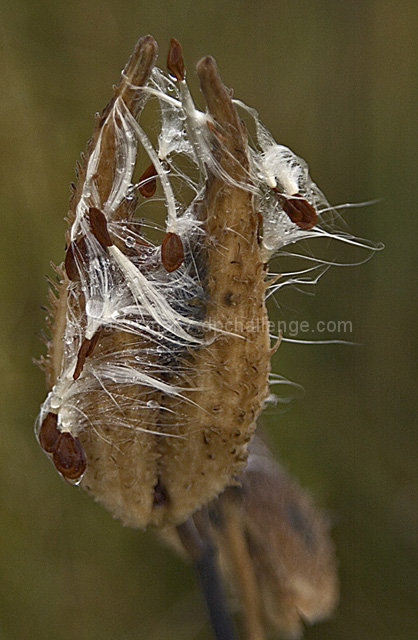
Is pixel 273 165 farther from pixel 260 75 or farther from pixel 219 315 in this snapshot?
pixel 260 75

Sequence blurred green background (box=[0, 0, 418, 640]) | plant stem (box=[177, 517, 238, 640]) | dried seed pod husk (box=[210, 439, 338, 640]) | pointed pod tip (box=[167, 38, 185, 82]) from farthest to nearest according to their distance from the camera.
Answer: blurred green background (box=[0, 0, 418, 640])
dried seed pod husk (box=[210, 439, 338, 640])
plant stem (box=[177, 517, 238, 640])
pointed pod tip (box=[167, 38, 185, 82])

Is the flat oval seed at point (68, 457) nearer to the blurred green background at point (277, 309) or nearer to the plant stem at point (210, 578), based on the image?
the plant stem at point (210, 578)

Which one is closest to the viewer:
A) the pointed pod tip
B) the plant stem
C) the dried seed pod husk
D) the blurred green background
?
the pointed pod tip

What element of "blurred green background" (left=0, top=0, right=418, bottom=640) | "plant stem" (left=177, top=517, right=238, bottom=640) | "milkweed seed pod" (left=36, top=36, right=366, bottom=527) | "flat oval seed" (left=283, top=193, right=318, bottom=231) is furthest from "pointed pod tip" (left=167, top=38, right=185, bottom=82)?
"blurred green background" (left=0, top=0, right=418, bottom=640)

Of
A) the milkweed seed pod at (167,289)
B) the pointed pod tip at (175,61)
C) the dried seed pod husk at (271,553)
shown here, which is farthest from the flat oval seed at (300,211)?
the dried seed pod husk at (271,553)

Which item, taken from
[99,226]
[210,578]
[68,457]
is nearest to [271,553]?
[210,578]

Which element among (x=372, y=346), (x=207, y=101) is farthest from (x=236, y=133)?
(x=372, y=346)

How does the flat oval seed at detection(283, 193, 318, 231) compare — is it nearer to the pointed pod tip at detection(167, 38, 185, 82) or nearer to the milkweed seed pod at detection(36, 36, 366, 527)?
the milkweed seed pod at detection(36, 36, 366, 527)
